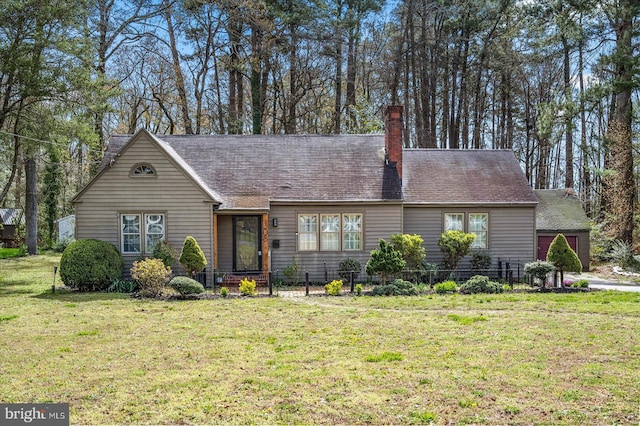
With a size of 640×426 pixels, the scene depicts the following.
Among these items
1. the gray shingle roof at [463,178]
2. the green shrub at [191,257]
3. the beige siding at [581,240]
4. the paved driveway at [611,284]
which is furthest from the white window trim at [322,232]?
the beige siding at [581,240]

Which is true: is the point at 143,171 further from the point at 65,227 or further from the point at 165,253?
the point at 65,227

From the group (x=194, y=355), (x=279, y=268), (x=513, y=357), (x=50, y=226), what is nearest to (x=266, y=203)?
(x=279, y=268)

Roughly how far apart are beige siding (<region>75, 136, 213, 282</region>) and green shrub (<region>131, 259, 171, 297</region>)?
2221mm

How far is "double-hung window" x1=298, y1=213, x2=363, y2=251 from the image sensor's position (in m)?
17.8

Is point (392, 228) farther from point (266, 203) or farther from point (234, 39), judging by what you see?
point (234, 39)

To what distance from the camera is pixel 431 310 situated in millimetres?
12148

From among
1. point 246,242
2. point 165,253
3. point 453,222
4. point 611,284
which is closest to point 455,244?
point 453,222

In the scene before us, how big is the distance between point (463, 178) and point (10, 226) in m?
35.4

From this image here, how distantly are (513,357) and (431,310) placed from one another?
4392mm

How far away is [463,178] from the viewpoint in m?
19.8

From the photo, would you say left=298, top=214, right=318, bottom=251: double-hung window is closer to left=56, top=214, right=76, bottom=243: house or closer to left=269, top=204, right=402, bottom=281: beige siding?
left=269, top=204, right=402, bottom=281: beige siding

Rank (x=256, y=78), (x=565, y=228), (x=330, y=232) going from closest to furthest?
1. (x=330, y=232)
2. (x=565, y=228)
3. (x=256, y=78)

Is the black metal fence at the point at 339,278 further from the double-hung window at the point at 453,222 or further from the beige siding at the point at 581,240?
the beige siding at the point at 581,240

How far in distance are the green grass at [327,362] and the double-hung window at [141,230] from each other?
3793 mm
